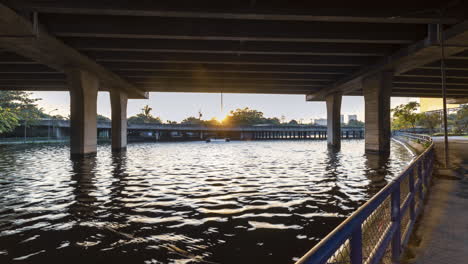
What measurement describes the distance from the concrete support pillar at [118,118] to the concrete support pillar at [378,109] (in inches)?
1295

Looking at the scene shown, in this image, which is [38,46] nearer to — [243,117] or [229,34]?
[229,34]

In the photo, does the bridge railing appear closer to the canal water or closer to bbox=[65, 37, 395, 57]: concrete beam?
the canal water

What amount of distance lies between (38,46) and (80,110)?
29.5ft

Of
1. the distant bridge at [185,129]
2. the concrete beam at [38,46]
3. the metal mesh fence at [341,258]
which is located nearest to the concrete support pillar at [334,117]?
the concrete beam at [38,46]

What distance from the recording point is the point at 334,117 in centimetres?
4650

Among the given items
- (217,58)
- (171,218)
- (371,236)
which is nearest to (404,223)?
(371,236)

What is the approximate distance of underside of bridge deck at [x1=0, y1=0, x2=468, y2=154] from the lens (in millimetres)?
15414

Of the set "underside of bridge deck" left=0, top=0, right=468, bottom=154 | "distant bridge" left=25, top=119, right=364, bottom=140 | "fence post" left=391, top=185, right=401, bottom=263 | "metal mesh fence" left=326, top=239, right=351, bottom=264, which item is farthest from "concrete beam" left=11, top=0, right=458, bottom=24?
"distant bridge" left=25, top=119, right=364, bottom=140

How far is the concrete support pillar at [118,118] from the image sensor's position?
137 feet

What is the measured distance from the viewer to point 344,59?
89.2ft

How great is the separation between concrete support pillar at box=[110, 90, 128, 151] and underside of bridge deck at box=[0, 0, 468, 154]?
9551 mm

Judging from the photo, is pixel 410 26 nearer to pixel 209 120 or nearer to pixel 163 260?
pixel 163 260

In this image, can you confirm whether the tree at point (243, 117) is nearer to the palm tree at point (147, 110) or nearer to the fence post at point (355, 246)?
the palm tree at point (147, 110)

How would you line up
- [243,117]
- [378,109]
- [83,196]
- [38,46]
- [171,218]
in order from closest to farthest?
[171,218]
[83,196]
[38,46]
[378,109]
[243,117]
